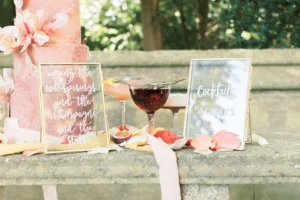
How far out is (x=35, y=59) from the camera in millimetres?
1266

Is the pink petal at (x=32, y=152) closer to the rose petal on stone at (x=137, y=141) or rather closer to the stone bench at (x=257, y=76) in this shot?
the rose petal on stone at (x=137, y=141)

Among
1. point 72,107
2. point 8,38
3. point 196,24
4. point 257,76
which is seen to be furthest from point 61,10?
point 196,24

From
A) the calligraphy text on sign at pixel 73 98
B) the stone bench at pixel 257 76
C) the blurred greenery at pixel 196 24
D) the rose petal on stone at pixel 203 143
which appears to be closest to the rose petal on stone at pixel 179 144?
the rose petal on stone at pixel 203 143

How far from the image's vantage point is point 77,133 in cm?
121

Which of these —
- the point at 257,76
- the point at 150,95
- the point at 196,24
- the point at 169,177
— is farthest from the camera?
the point at 196,24

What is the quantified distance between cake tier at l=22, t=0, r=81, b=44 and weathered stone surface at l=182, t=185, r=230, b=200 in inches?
19.8

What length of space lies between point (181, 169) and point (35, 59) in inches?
19.0

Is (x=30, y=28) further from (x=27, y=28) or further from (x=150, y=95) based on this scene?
(x=150, y=95)

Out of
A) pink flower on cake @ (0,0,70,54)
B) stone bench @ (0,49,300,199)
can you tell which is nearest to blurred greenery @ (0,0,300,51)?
stone bench @ (0,49,300,199)

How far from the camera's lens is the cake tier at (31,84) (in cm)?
126

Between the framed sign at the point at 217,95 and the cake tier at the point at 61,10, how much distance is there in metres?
0.33

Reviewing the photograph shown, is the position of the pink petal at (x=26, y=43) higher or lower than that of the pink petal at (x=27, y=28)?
lower

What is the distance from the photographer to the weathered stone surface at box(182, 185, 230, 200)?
1.08 m

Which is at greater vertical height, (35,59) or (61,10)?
(61,10)
